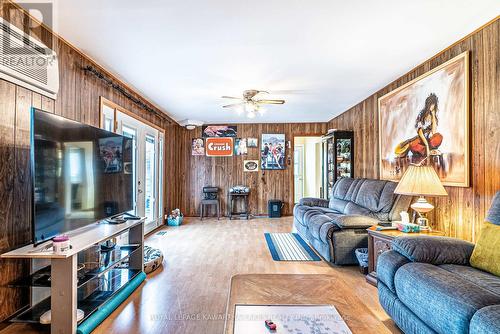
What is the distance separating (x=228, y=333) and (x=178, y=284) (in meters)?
1.66

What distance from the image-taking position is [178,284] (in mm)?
2572

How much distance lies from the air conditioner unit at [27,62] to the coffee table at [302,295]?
2.24 meters

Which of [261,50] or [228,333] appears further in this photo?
[261,50]

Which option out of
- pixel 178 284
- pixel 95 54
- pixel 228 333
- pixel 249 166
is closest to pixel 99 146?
pixel 95 54

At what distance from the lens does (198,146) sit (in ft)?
21.2

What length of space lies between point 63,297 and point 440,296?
230cm

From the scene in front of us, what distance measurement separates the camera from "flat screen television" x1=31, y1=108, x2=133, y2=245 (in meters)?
1.73

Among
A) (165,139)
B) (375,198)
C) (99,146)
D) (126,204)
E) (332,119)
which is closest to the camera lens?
(99,146)

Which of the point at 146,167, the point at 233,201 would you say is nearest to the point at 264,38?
the point at 146,167

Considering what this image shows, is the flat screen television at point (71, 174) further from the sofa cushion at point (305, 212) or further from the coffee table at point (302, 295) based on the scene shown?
the sofa cushion at point (305, 212)

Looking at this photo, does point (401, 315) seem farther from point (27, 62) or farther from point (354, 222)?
point (27, 62)

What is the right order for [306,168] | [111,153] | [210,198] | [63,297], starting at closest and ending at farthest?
[63,297] < [111,153] < [210,198] < [306,168]

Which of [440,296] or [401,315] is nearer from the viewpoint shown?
[440,296]

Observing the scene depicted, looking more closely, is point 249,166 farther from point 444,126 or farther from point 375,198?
point 444,126
